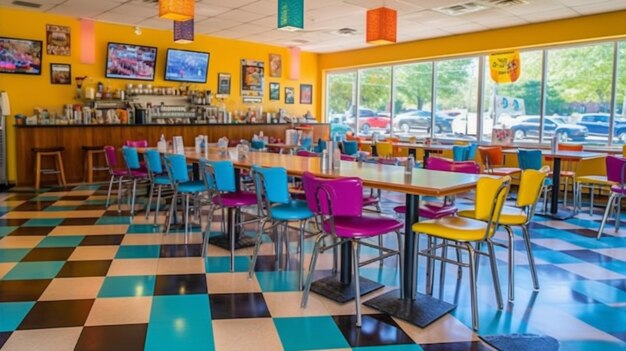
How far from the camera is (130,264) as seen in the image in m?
4.15

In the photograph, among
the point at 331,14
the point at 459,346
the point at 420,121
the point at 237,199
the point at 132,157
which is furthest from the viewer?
the point at 420,121

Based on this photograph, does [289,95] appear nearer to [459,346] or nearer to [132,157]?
[132,157]

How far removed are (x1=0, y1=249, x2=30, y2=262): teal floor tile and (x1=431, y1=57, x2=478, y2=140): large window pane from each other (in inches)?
328

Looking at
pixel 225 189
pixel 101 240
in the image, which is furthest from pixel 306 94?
pixel 225 189

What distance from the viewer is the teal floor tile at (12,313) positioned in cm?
291

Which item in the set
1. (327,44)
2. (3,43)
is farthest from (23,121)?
(327,44)

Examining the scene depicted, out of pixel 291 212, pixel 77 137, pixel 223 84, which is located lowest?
pixel 291 212

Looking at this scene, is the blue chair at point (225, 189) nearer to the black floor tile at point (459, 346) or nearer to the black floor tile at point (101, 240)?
the black floor tile at point (101, 240)

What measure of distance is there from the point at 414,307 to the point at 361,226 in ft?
2.10

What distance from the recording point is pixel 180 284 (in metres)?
3.67

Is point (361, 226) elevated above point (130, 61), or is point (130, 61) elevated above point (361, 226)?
point (130, 61)

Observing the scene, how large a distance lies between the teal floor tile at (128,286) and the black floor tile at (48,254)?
85cm

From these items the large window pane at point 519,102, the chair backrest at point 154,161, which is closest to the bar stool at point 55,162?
the chair backrest at point 154,161

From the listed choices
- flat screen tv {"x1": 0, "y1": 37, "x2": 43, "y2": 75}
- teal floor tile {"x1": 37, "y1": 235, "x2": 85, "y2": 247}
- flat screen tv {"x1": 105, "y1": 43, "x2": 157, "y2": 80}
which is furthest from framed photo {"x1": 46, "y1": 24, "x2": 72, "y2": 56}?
teal floor tile {"x1": 37, "y1": 235, "x2": 85, "y2": 247}
